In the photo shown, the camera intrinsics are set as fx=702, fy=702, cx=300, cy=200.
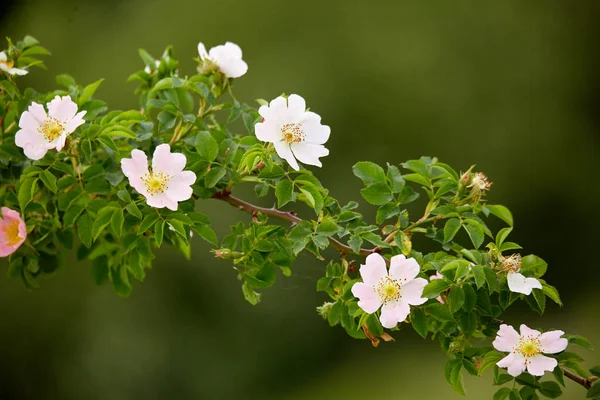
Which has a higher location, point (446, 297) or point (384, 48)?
point (446, 297)

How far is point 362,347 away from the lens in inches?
106

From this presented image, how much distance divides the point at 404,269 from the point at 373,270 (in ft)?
0.12

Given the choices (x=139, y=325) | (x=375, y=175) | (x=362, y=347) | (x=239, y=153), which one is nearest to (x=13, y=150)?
(x=239, y=153)

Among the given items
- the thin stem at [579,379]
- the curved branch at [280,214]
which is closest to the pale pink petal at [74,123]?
the curved branch at [280,214]

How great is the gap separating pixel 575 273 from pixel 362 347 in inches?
34.2

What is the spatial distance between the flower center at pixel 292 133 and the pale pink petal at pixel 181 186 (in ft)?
0.40

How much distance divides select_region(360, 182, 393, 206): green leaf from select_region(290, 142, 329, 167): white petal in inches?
2.8

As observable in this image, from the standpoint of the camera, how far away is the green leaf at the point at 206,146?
92 centimetres

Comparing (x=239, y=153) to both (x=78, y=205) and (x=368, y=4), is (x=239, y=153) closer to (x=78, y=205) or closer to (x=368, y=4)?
(x=78, y=205)

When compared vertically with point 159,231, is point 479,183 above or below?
above

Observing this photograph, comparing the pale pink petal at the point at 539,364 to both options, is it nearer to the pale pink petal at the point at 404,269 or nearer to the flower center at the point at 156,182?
the pale pink petal at the point at 404,269

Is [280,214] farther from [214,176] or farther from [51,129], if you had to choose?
[51,129]

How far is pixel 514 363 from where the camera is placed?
2.69ft

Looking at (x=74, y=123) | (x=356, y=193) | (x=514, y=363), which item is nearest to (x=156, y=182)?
(x=74, y=123)
